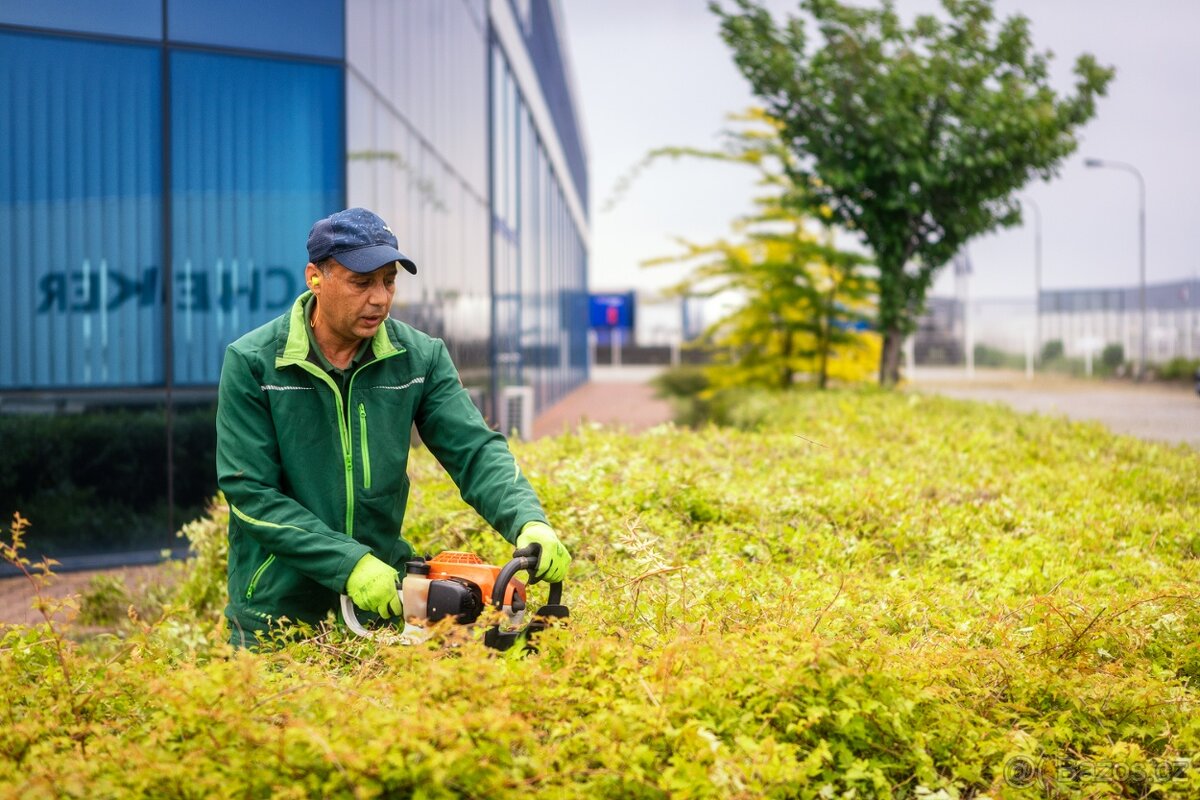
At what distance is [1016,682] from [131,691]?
7.23 ft

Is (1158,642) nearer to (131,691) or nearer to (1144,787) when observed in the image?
(1144,787)

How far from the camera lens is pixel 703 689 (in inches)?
100

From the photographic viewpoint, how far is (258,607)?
11.6ft

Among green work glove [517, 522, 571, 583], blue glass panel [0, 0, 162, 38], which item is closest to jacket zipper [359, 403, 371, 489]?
green work glove [517, 522, 571, 583]

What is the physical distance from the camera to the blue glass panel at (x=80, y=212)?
8.79 m

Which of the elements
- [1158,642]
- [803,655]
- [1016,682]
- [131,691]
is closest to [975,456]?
[1158,642]

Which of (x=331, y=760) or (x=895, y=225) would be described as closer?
(x=331, y=760)

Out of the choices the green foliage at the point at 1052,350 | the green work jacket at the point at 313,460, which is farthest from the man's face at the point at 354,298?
the green foliage at the point at 1052,350

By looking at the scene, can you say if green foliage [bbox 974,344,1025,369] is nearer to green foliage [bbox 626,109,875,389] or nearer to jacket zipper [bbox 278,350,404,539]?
green foliage [bbox 626,109,875,389]

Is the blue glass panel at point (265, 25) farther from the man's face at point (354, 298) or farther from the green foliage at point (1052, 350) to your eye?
the green foliage at point (1052, 350)

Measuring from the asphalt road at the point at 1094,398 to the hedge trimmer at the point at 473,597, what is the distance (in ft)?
29.1

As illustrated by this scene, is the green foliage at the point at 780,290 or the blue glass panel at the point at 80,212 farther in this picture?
the green foliage at the point at 780,290

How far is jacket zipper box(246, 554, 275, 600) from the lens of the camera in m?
3.49

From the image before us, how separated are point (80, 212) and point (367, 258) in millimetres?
6804
